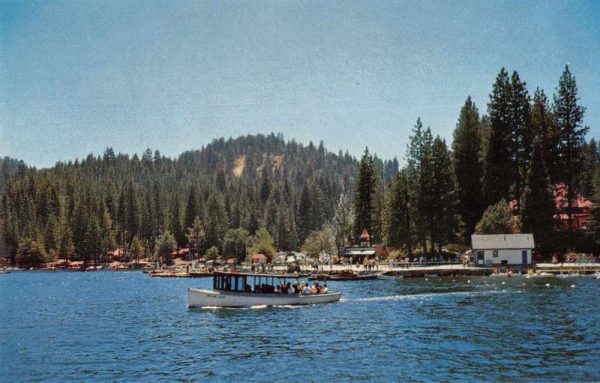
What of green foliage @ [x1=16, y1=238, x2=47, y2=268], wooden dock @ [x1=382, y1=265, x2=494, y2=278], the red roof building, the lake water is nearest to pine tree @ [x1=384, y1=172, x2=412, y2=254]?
wooden dock @ [x1=382, y1=265, x2=494, y2=278]

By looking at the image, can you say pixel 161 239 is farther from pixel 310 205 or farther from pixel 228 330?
pixel 228 330

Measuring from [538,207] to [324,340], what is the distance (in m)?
64.7

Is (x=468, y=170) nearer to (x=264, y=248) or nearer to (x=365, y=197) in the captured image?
(x=365, y=197)

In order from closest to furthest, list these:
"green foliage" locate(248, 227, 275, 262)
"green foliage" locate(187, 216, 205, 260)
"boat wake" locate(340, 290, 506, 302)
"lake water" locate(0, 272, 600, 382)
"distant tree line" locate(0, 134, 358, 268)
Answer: "lake water" locate(0, 272, 600, 382), "boat wake" locate(340, 290, 506, 302), "green foliage" locate(248, 227, 275, 262), "distant tree line" locate(0, 134, 358, 268), "green foliage" locate(187, 216, 205, 260)

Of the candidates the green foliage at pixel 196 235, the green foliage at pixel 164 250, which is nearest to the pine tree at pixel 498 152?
the green foliage at pixel 196 235

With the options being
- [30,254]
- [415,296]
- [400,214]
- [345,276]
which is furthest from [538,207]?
[30,254]

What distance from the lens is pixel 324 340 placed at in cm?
3253

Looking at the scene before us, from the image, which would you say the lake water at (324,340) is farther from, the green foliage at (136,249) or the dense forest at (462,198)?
the green foliage at (136,249)

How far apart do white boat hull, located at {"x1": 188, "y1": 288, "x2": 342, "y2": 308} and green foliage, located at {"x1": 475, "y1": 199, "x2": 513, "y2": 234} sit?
47181mm

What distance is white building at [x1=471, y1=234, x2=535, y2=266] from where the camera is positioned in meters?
80.8

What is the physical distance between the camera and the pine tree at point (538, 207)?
282ft

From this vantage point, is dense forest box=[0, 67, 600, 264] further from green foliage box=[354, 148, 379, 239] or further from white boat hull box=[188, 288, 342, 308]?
white boat hull box=[188, 288, 342, 308]

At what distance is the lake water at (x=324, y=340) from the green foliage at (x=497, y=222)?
31.7 metres

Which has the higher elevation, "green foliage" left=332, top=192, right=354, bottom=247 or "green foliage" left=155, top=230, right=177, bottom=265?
"green foliage" left=332, top=192, right=354, bottom=247
